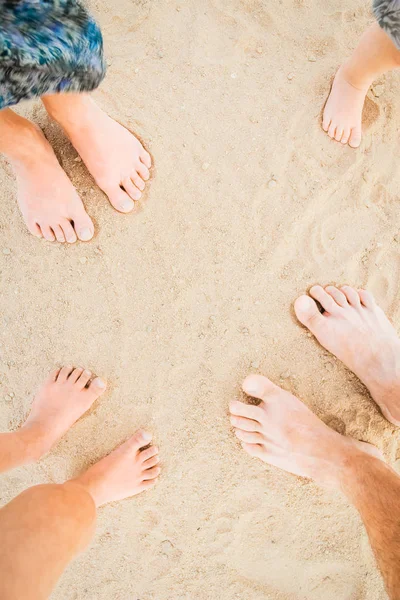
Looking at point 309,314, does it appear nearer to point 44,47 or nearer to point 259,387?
point 259,387

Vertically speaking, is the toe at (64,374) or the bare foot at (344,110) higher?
the bare foot at (344,110)

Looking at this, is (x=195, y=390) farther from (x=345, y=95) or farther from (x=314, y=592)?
(x=345, y=95)

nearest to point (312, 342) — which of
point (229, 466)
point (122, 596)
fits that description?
point (229, 466)

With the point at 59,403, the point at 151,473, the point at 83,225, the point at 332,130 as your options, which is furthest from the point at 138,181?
the point at 151,473

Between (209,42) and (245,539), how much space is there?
6.08 feet

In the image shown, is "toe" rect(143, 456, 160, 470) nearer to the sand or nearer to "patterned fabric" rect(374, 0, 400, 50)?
the sand

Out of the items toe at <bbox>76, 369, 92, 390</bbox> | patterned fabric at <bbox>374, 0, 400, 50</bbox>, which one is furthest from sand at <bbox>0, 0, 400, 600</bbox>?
patterned fabric at <bbox>374, 0, 400, 50</bbox>

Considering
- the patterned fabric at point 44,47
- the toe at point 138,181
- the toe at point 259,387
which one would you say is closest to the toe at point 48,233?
the toe at point 138,181

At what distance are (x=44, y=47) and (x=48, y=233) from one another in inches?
36.3

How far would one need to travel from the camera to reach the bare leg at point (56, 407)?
1566 millimetres

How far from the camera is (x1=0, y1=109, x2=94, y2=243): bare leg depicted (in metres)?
1.56

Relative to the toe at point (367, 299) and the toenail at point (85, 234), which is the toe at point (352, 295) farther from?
the toenail at point (85, 234)

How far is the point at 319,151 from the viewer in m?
1.73

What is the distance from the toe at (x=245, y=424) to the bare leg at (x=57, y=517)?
1.01 feet
